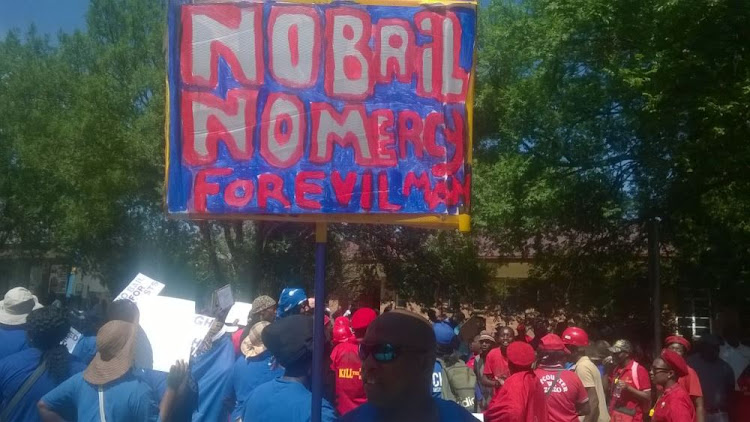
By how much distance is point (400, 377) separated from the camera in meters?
2.81

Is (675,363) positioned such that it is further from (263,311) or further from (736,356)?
(736,356)

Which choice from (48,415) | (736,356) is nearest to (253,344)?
(48,415)

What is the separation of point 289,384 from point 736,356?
8.73m

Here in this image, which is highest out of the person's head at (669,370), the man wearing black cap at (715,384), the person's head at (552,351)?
the person's head at (552,351)

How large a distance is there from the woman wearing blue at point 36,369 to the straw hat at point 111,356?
703 mm

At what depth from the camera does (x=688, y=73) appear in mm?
12578

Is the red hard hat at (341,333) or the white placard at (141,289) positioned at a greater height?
the white placard at (141,289)

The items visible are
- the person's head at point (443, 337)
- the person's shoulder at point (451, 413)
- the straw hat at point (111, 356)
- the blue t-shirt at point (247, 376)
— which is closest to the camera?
the person's shoulder at point (451, 413)

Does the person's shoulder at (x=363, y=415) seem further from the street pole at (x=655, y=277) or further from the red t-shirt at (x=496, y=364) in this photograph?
the street pole at (x=655, y=277)

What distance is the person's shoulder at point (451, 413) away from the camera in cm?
276

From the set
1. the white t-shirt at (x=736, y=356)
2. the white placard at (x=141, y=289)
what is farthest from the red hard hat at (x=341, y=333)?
the white t-shirt at (x=736, y=356)

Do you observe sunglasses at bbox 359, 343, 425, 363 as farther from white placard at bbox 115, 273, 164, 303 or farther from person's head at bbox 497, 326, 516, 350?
person's head at bbox 497, 326, 516, 350

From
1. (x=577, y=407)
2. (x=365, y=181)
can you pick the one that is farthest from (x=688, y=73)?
(x=365, y=181)

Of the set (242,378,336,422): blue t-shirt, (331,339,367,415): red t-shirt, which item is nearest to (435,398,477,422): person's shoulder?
(242,378,336,422): blue t-shirt
